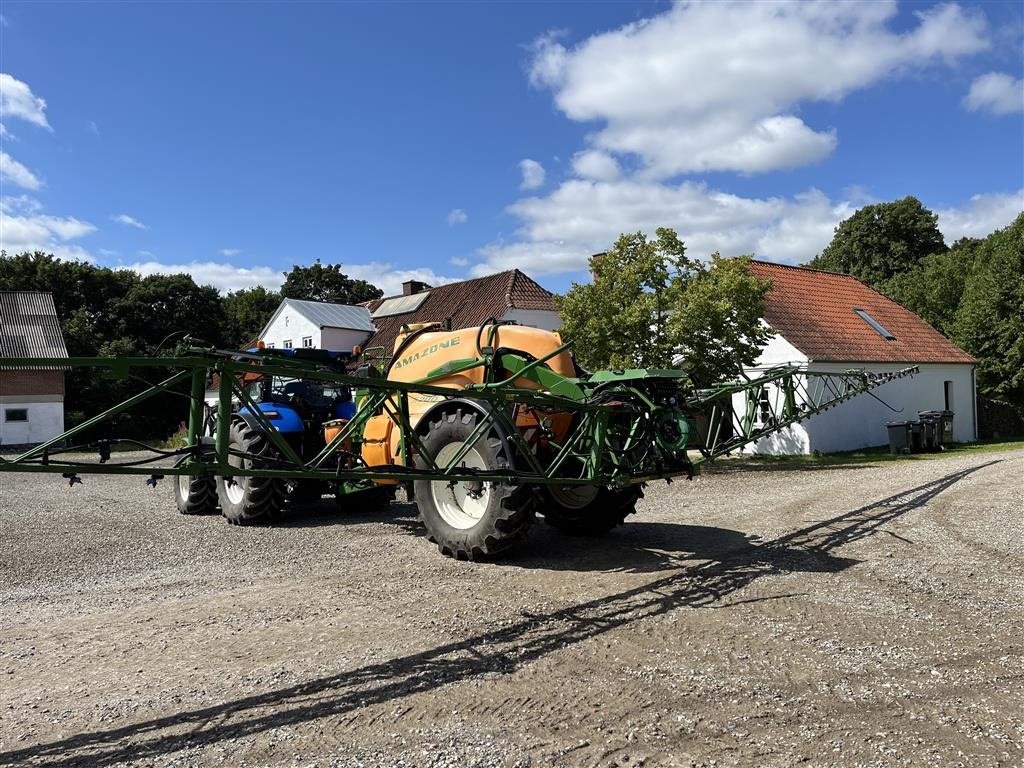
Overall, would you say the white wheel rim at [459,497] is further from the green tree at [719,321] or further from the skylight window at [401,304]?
the skylight window at [401,304]

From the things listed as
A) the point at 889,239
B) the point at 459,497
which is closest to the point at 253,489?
the point at 459,497

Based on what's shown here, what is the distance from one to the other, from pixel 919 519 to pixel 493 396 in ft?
19.6

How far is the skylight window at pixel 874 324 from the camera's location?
2525cm

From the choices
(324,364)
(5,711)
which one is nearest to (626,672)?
(5,711)

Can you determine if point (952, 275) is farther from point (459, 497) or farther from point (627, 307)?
point (459, 497)

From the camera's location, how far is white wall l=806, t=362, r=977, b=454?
2150cm

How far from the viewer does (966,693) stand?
394 cm

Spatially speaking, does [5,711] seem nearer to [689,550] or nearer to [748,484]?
[689,550]

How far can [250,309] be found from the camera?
67.1 m

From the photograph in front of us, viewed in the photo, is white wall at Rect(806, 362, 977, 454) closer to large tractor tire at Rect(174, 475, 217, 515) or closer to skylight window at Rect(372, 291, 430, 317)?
large tractor tire at Rect(174, 475, 217, 515)

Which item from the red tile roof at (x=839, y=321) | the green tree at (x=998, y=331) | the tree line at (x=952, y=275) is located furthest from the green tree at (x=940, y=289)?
the red tile roof at (x=839, y=321)

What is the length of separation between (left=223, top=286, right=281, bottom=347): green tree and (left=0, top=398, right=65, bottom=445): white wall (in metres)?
27.8

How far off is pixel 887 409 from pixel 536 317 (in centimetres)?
1550

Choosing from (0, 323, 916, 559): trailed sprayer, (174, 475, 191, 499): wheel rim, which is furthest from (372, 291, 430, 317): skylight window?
(0, 323, 916, 559): trailed sprayer
